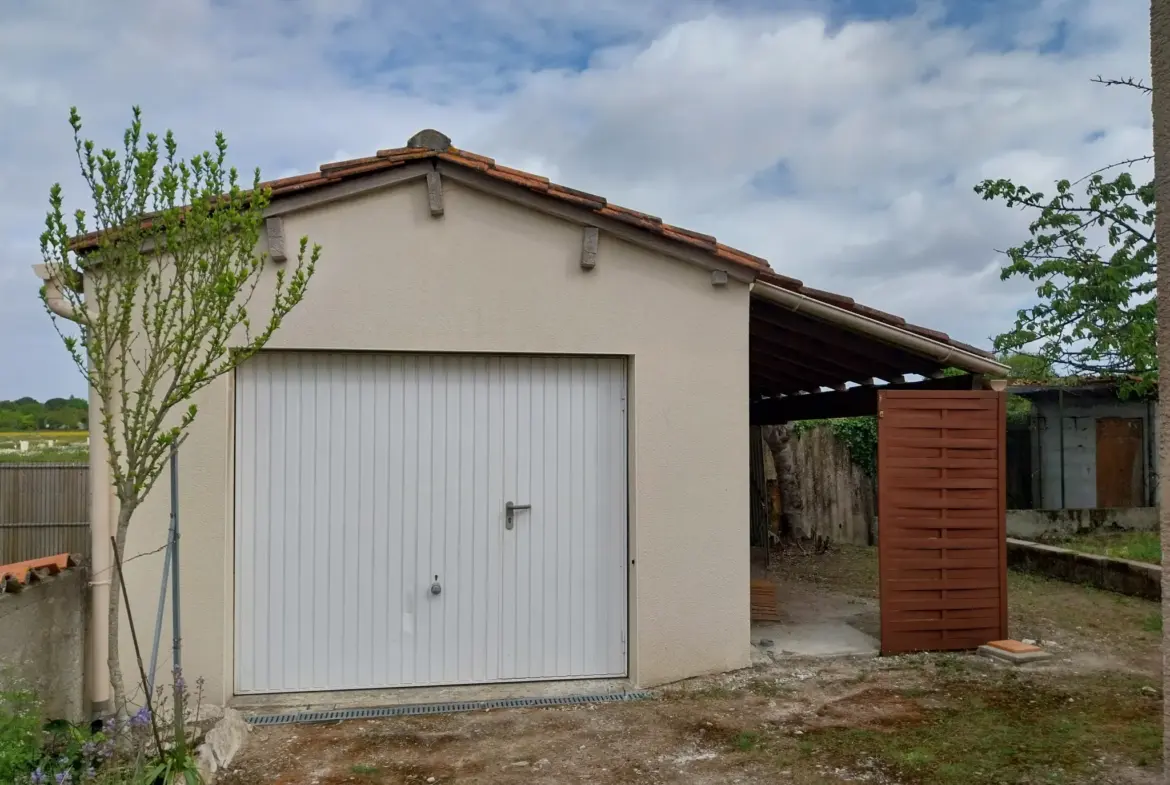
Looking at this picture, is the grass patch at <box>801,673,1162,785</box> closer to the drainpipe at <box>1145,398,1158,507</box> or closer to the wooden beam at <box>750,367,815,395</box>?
the wooden beam at <box>750,367,815,395</box>

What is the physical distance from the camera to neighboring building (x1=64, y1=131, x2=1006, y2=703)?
6.02 meters

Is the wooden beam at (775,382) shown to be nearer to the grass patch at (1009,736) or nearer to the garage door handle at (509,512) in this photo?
the grass patch at (1009,736)

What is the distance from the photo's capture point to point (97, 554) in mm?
5578

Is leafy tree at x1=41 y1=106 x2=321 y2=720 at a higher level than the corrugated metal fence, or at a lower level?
higher

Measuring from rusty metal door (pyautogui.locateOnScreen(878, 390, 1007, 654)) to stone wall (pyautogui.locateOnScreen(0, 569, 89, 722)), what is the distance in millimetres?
6122

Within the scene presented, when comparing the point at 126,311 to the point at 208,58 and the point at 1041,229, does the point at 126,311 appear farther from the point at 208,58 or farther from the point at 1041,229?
the point at 1041,229

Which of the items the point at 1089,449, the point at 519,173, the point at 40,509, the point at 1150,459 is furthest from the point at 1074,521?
the point at 40,509

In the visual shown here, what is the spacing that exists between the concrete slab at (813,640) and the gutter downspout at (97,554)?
5.08 meters

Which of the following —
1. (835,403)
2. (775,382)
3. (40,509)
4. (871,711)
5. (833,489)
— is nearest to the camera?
(871,711)

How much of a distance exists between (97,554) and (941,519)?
261 inches

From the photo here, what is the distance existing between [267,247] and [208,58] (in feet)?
6.59

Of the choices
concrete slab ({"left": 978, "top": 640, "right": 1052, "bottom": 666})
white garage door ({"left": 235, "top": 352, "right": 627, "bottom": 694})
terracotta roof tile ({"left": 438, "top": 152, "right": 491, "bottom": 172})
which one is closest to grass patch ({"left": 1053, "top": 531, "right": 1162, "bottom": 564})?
concrete slab ({"left": 978, "top": 640, "right": 1052, "bottom": 666})

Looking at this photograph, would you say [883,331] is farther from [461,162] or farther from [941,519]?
[461,162]

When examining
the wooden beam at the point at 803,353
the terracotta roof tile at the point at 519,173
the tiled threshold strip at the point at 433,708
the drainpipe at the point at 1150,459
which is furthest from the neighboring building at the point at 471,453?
the drainpipe at the point at 1150,459
